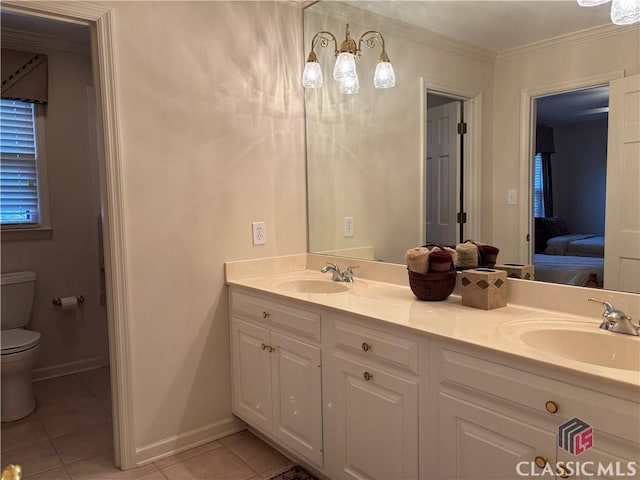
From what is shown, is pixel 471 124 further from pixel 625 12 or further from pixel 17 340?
pixel 17 340

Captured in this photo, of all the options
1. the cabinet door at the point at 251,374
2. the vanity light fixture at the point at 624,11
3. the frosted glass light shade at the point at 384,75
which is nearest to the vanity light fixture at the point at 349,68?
A: the frosted glass light shade at the point at 384,75

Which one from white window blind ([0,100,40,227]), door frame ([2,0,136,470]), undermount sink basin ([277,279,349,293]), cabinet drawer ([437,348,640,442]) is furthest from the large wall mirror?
white window blind ([0,100,40,227])

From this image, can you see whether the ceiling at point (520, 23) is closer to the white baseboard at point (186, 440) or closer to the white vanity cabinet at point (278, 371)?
the white vanity cabinet at point (278, 371)

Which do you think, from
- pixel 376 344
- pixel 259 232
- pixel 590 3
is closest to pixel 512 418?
pixel 376 344

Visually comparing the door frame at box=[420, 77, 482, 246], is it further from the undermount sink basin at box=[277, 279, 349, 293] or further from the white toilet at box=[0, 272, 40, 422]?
the white toilet at box=[0, 272, 40, 422]

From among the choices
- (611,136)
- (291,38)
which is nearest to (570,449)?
(611,136)

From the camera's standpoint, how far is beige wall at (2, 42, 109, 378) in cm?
323

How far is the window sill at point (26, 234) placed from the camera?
310 cm

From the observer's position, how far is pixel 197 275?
7.55 feet

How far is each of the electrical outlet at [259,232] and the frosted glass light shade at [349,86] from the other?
0.84 meters

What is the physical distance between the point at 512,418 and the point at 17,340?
270 centimetres

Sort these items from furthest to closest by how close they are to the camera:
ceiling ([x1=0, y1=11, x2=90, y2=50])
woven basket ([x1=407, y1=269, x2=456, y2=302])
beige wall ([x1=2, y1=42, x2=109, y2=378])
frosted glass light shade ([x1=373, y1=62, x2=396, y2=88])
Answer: beige wall ([x1=2, y1=42, x2=109, y2=378])
ceiling ([x1=0, y1=11, x2=90, y2=50])
frosted glass light shade ([x1=373, y1=62, x2=396, y2=88])
woven basket ([x1=407, y1=269, x2=456, y2=302])

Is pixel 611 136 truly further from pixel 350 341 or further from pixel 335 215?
pixel 335 215

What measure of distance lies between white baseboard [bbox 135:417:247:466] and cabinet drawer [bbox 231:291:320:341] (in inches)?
23.5
